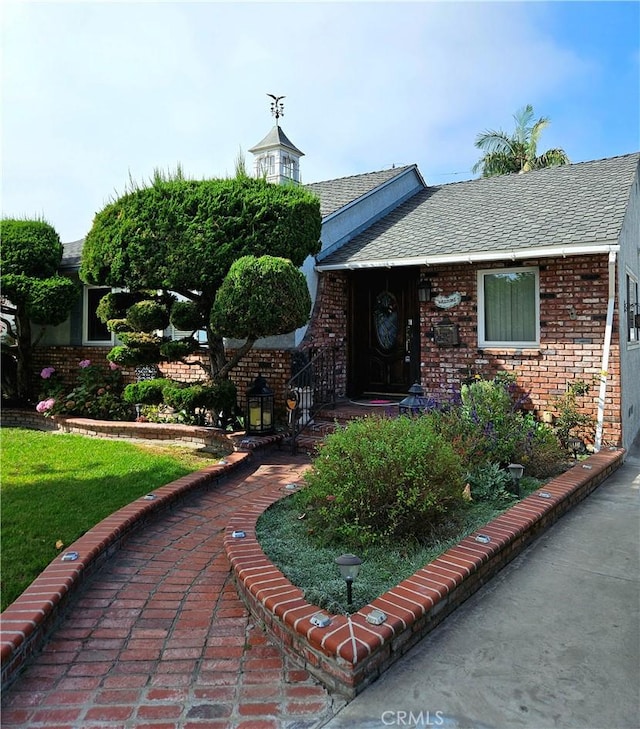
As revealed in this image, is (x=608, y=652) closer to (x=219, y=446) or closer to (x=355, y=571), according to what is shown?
(x=355, y=571)

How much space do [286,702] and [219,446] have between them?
554 cm

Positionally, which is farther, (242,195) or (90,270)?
(90,270)

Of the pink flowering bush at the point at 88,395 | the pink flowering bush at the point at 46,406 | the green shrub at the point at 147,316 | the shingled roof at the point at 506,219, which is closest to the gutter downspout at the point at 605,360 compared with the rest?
the shingled roof at the point at 506,219

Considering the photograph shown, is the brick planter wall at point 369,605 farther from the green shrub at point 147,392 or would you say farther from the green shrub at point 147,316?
the green shrub at point 147,316

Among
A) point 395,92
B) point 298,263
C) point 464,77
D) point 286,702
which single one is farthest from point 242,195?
point 286,702

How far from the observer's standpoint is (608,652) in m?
2.79

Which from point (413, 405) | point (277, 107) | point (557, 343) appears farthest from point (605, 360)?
point (277, 107)

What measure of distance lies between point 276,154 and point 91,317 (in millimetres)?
5963

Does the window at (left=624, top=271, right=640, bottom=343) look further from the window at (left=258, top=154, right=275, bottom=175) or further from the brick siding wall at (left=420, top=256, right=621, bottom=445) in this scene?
the window at (left=258, top=154, right=275, bottom=175)

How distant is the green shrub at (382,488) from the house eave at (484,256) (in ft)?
13.5

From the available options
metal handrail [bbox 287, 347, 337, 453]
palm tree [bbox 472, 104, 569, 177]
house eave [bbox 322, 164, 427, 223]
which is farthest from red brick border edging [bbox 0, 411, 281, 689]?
palm tree [bbox 472, 104, 569, 177]

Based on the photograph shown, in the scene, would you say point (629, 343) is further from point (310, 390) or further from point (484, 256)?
point (310, 390)

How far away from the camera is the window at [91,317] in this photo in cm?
1185

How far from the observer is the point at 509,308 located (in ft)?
26.7
